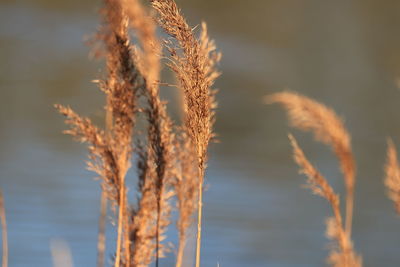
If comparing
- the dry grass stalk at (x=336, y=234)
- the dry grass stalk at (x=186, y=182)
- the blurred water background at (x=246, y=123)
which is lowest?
the dry grass stalk at (x=336, y=234)

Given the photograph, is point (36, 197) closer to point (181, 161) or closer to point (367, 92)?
point (181, 161)

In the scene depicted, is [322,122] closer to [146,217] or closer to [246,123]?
[146,217]

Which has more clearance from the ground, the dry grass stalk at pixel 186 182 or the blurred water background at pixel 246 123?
Answer: the blurred water background at pixel 246 123

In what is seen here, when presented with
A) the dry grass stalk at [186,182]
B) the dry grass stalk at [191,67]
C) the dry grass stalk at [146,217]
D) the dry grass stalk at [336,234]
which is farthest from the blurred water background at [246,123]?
the dry grass stalk at [191,67]

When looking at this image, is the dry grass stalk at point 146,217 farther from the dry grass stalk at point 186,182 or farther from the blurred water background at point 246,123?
the blurred water background at point 246,123

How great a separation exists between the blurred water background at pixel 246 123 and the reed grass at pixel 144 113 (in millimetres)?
3333

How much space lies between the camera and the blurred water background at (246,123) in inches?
272

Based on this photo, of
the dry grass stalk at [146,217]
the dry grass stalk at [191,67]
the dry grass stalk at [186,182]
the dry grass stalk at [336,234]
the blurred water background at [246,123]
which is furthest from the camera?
the blurred water background at [246,123]

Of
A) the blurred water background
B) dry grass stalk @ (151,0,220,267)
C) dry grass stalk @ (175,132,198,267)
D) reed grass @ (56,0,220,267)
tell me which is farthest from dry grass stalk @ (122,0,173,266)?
the blurred water background

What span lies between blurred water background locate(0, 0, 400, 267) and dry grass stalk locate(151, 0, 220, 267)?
144 inches

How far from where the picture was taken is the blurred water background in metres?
6.92

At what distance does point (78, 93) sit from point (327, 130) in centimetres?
1079

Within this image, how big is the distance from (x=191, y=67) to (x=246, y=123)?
32.1 feet

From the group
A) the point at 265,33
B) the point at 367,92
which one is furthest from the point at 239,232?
the point at 265,33
